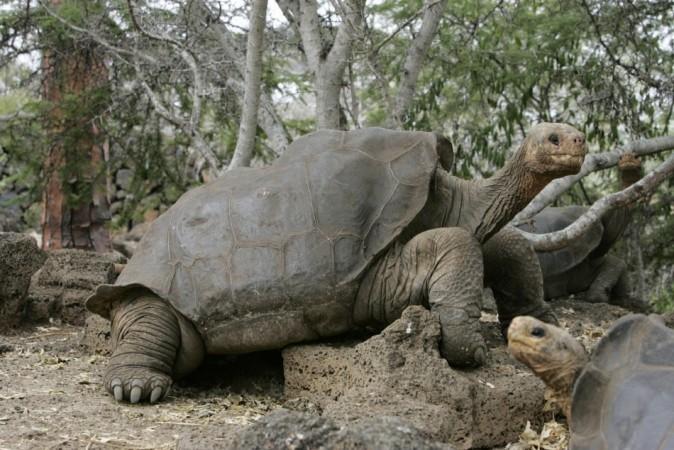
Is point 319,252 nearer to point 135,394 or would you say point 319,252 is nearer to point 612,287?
point 135,394

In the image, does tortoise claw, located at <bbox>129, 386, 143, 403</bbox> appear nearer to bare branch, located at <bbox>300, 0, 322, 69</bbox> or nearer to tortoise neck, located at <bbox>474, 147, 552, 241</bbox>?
tortoise neck, located at <bbox>474, 147, 552, 241</bbox>

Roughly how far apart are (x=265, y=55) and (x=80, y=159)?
7.06 feet

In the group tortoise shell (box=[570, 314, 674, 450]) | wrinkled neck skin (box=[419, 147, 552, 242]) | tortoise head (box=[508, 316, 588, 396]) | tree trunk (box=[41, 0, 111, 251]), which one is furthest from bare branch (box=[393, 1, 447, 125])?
tortoise shell (box=[570, 314, 674, 450])

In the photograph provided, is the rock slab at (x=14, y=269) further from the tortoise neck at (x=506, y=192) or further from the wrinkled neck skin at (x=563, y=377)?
the wrinkled neck skin at (x=563, y=377)

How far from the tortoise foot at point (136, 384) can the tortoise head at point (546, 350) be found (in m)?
1.76

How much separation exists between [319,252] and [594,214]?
1977 millimetres

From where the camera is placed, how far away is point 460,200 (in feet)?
14.2

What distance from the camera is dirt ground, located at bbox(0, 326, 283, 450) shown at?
10.2 ft

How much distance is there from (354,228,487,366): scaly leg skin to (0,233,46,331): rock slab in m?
2.71

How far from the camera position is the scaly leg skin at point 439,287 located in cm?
370

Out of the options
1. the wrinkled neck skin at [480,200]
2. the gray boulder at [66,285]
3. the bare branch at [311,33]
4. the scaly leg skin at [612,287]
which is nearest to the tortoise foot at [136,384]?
the wrinkled neck skin at [480,200]

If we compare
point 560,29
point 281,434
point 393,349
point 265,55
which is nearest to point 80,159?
point 265,55

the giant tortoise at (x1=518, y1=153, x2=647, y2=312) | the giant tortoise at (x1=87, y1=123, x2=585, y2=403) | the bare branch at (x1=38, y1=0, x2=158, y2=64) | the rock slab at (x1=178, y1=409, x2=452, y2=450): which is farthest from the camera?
the bare branch at (x1=38, y1=0, x2=158, y2=64)

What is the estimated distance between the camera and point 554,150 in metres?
3.85
